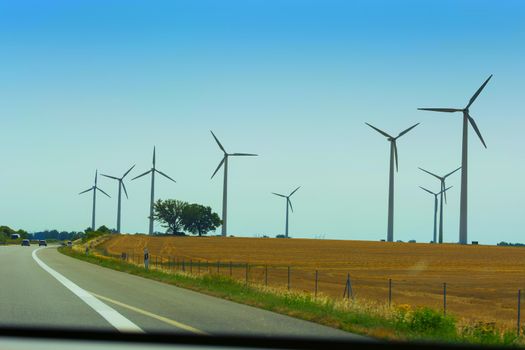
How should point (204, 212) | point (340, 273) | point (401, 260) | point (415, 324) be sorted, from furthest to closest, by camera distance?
point (204, 212) < point (401, 260) < point (340, 273) < point (415, 324)

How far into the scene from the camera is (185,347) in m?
11.2

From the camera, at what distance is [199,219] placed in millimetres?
188875

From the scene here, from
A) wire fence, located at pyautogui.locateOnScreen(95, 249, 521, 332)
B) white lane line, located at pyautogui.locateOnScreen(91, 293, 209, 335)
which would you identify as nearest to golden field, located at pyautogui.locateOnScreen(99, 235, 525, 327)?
wire fence, located at pyautogui.locateOnScreen(95, 249, 521, 332)

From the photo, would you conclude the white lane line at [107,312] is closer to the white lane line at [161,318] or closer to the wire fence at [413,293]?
the white lane line at [161,318]

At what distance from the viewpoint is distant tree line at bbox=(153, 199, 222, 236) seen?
620 ft

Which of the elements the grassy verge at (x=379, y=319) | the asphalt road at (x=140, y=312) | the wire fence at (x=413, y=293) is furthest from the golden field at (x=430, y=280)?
the asphalt road at (x=140, y=312)

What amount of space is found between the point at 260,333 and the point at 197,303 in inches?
285

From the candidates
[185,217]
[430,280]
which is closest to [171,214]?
[185,217]

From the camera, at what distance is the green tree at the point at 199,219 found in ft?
619

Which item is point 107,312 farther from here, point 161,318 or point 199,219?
point 199,219

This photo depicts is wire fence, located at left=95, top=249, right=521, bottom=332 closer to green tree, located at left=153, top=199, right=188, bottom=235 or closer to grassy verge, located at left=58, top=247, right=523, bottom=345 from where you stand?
grassy verge, located at left=58, top=247, right=523, bottom=345

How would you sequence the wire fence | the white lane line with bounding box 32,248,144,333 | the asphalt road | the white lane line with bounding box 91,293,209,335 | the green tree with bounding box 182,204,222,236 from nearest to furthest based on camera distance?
the white lane line with bounding box 91,293,209,335 < the white lane line with bounding box 32,248,144,333 < the asphalt road < the wire fence < the green tree with bounding box 182,204,222,236

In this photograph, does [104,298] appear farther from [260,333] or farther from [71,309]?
[260,333]

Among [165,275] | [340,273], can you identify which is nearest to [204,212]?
[340,273]
